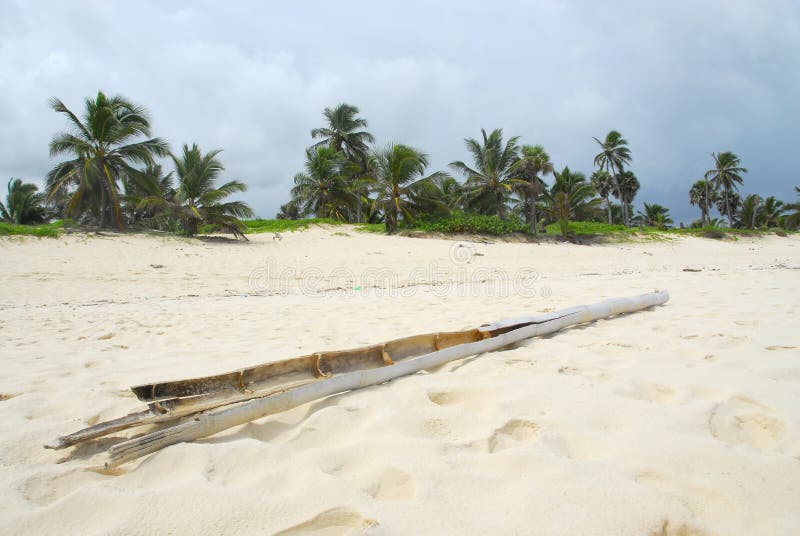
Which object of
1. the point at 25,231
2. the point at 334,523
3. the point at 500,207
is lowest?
the point at 334,523

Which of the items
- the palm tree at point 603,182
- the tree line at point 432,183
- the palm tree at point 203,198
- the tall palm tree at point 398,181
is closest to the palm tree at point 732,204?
the tree line at point 432,183

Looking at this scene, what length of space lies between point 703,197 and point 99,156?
5657cm

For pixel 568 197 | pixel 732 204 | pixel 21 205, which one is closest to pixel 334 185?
pixel 568 197

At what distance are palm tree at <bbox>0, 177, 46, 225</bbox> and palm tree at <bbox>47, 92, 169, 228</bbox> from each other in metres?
15.9

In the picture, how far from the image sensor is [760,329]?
8.97 feet

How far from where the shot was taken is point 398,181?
19.6 metres

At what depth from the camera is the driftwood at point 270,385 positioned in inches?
58.5

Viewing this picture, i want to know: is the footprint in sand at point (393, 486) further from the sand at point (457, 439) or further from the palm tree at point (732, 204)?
the palm tree at point (732, 204)

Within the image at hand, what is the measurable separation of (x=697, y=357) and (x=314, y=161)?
2365 centimetres

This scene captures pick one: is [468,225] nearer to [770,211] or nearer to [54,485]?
[54,485]

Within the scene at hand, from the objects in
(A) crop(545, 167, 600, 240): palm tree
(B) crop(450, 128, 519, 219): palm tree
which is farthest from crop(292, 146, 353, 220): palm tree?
(A) crop(545, 167, 600, 240): palm tree

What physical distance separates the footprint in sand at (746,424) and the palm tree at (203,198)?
639 inches

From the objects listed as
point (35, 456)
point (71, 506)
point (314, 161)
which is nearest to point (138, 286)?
point (35, 456)

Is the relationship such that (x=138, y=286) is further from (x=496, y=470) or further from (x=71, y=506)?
(x=496, y=470)
